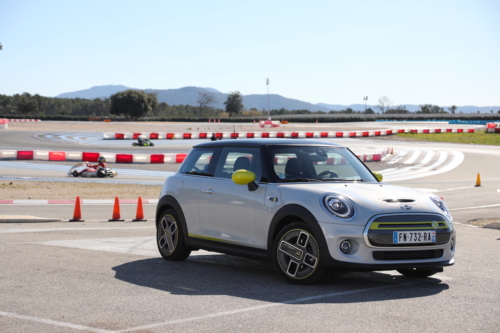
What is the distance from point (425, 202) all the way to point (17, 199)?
15.3 m

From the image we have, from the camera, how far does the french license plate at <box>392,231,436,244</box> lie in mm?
6461

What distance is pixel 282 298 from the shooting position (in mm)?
6219

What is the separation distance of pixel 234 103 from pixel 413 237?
543ft

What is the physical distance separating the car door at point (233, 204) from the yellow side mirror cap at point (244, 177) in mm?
155

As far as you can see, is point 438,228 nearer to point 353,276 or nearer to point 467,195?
point 353,276

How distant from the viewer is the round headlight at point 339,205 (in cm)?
650

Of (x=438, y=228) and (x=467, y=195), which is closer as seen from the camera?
(x=438, y=228)

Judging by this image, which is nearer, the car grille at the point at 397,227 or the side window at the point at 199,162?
the car grille at the point at 397,227

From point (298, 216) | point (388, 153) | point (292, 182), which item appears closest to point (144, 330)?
point (298, 216)

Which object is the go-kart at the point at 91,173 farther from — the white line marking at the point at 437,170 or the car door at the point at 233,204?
the car door at the point at 233,204

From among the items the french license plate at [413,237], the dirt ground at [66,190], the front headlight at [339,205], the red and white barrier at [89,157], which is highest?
the front headlight at [339,205]

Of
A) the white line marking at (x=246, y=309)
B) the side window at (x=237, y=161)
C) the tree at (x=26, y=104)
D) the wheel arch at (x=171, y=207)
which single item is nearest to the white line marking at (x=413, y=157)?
the wheel arch at (x=171, y=207)

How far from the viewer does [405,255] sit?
6.54m

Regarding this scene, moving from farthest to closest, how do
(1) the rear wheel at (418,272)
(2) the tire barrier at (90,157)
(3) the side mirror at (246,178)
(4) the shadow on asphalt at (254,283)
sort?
(2) the tire barrier at (90,157)
(3) the side mirror at (246,178)
(1) the rear wheel at (418,272)
(4) the shadow on asphalt at (254,283)
